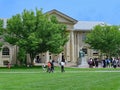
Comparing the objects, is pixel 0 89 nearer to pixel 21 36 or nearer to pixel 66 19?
pixel 21 36

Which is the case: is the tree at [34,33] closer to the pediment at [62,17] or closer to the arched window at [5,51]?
the arched window at [5,51]

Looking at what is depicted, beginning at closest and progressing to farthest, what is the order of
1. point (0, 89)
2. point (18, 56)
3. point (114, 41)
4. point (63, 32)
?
→ point (0, 89) → point (63, 32) → point (18, 56) → point (114, 41)

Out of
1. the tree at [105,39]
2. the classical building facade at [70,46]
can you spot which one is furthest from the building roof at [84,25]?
the tree at [105,39]

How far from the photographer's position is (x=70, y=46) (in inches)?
3772

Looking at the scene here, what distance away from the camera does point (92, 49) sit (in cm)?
9850

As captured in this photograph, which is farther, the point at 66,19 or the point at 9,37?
the point at 66,19

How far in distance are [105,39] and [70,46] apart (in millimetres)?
9846

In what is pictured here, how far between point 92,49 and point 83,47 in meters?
4.12

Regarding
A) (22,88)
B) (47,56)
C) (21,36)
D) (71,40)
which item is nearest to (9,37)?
(21,36)

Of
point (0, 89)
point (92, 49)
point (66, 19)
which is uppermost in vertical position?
point (66, 19)

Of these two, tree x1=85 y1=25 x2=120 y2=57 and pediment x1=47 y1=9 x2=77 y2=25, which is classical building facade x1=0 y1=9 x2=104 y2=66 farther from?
tree x1=85 y1=25 x2=120 y2=57

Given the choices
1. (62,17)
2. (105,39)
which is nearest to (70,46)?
(62,17)

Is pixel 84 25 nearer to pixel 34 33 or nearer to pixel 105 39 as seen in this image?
pixel 105 39

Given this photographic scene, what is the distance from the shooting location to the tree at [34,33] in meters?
68.8
